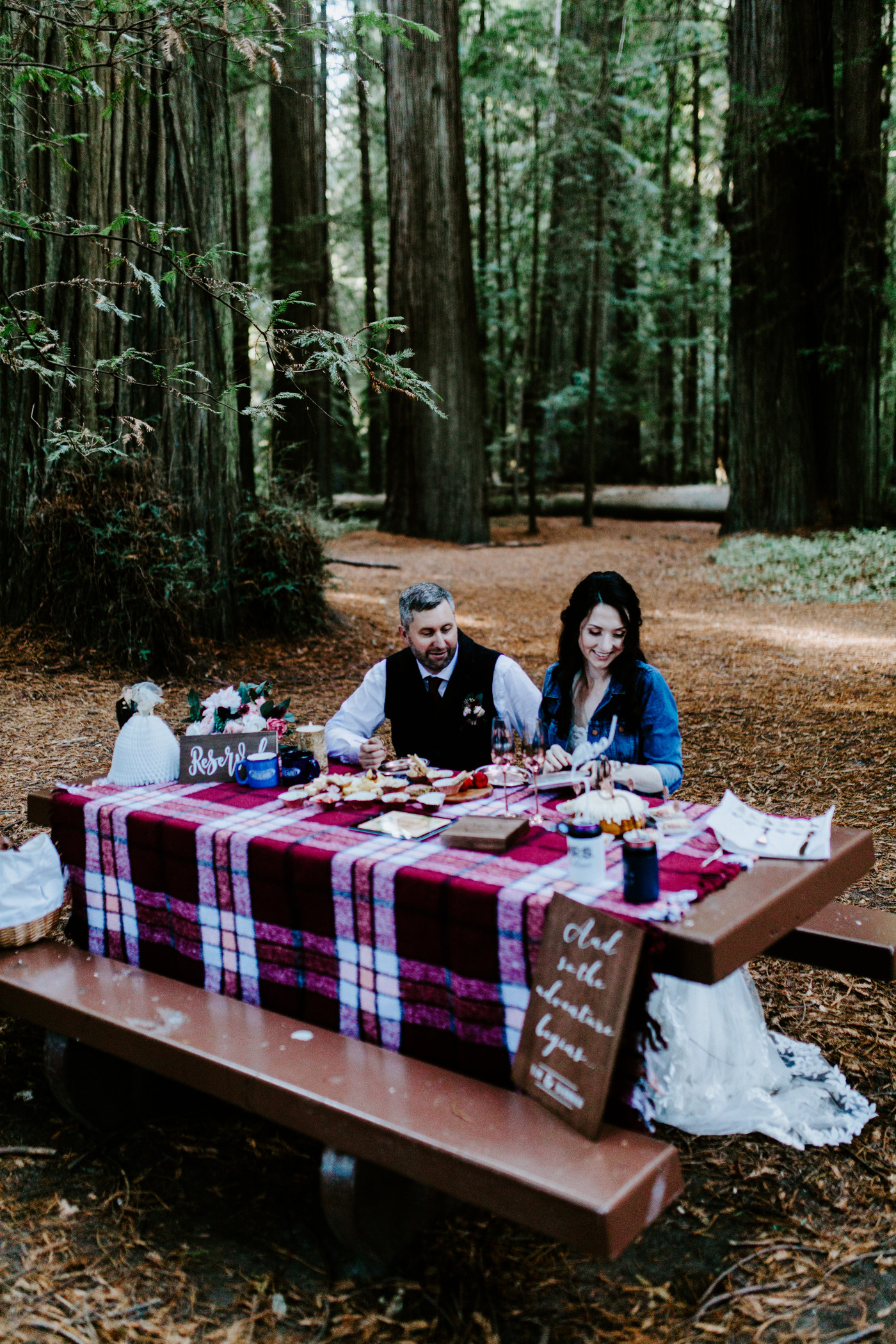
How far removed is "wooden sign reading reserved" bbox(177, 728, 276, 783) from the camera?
3191 millimetres

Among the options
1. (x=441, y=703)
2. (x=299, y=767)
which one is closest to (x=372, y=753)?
(x=299, y=767)

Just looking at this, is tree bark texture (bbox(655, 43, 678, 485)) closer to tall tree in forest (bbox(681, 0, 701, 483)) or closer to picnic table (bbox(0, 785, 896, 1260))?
tall tree in forest (bbox(681, 0, 701, 483))

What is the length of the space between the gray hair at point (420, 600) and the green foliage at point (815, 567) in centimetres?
762

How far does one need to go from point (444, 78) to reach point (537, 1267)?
45.3ft

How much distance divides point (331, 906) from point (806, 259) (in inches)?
506

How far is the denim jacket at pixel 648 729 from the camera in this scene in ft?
10.7

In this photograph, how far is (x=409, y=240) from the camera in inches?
525

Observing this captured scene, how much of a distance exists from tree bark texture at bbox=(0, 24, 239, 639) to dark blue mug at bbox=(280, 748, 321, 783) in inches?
174

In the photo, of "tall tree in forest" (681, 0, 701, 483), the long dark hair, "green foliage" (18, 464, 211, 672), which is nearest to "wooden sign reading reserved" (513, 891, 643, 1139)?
the long dark hair

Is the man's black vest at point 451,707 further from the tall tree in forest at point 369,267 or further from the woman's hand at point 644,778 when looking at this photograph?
the tall tree in forest at point 369,267

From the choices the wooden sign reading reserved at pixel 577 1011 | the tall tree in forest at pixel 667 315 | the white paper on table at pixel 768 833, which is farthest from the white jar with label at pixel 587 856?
the tall tree in forest at pixel 667 315

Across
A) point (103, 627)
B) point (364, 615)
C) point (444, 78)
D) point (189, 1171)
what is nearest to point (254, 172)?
point (444, 78)

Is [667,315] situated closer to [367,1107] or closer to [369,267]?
[369,267]

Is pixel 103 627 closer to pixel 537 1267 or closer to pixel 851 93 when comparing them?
pixel 537 1267
